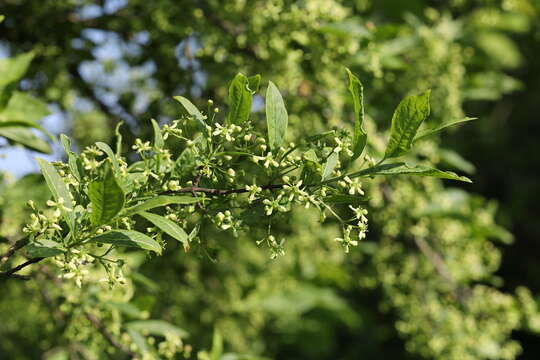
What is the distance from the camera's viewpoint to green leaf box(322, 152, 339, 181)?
1.24 metres

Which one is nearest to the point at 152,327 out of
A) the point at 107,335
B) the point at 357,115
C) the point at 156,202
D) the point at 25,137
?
the point at 107,335

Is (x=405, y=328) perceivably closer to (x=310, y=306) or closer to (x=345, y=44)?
(x=345, y=44)

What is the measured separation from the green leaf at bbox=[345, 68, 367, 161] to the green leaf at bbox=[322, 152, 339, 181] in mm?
40

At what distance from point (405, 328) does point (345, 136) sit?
7.36ft

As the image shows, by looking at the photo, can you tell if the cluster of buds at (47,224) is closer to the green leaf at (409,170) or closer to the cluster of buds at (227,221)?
the cluster of buds at (227,221)


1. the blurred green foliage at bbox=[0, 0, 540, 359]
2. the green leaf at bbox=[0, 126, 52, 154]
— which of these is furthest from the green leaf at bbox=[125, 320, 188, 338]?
the green leaf at bbox=[0, 126, 52, 154]

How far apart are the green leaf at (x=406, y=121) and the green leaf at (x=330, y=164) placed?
135mm

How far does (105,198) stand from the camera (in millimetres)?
1037

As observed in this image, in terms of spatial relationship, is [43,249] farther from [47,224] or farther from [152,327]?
[152,327]

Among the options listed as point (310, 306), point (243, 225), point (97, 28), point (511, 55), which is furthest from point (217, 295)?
point (511, 55)

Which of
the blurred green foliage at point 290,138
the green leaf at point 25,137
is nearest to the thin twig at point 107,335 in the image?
the blurred green foliage at point 290,138

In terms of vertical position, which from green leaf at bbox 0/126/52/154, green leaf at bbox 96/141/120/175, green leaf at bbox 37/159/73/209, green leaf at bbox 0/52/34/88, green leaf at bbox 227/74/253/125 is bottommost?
green leaf at bbox 0/126/52/154

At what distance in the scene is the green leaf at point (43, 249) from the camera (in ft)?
3.48

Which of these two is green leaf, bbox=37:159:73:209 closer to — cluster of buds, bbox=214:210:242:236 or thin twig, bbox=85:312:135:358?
cluster of buds, bbox=214:210:242:236
